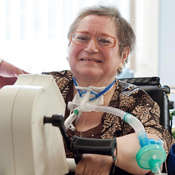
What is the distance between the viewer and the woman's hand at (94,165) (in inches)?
30.4

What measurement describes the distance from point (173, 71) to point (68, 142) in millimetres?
2387

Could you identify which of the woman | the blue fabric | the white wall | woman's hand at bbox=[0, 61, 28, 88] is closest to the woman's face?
the woman

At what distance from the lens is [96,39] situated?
3.99 ft

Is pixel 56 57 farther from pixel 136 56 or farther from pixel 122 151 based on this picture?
pixel 122 151

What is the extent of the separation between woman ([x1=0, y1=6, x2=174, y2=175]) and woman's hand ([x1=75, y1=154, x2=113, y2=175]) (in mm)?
281

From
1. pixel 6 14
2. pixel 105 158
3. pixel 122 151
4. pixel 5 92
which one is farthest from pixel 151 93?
pixel 6 14

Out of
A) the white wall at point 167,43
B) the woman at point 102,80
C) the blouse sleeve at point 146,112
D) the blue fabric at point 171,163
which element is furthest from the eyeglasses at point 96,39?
the white wall at point 167,43

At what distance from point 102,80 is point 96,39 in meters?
0.19

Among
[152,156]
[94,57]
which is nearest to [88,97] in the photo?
[94,57]

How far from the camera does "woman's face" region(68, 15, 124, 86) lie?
1203mm

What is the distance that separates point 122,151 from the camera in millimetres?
Answer: 873

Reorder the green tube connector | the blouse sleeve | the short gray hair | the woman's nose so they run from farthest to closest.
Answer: the short gray hair
the woman's nose
the blouse sleeve
the green tube connector

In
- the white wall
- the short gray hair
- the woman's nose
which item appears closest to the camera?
the woman's nose

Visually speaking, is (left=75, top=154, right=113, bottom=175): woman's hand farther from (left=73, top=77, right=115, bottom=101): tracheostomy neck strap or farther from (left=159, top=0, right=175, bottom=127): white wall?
(left=159, top=0, right=175, bottom=127): white wall
